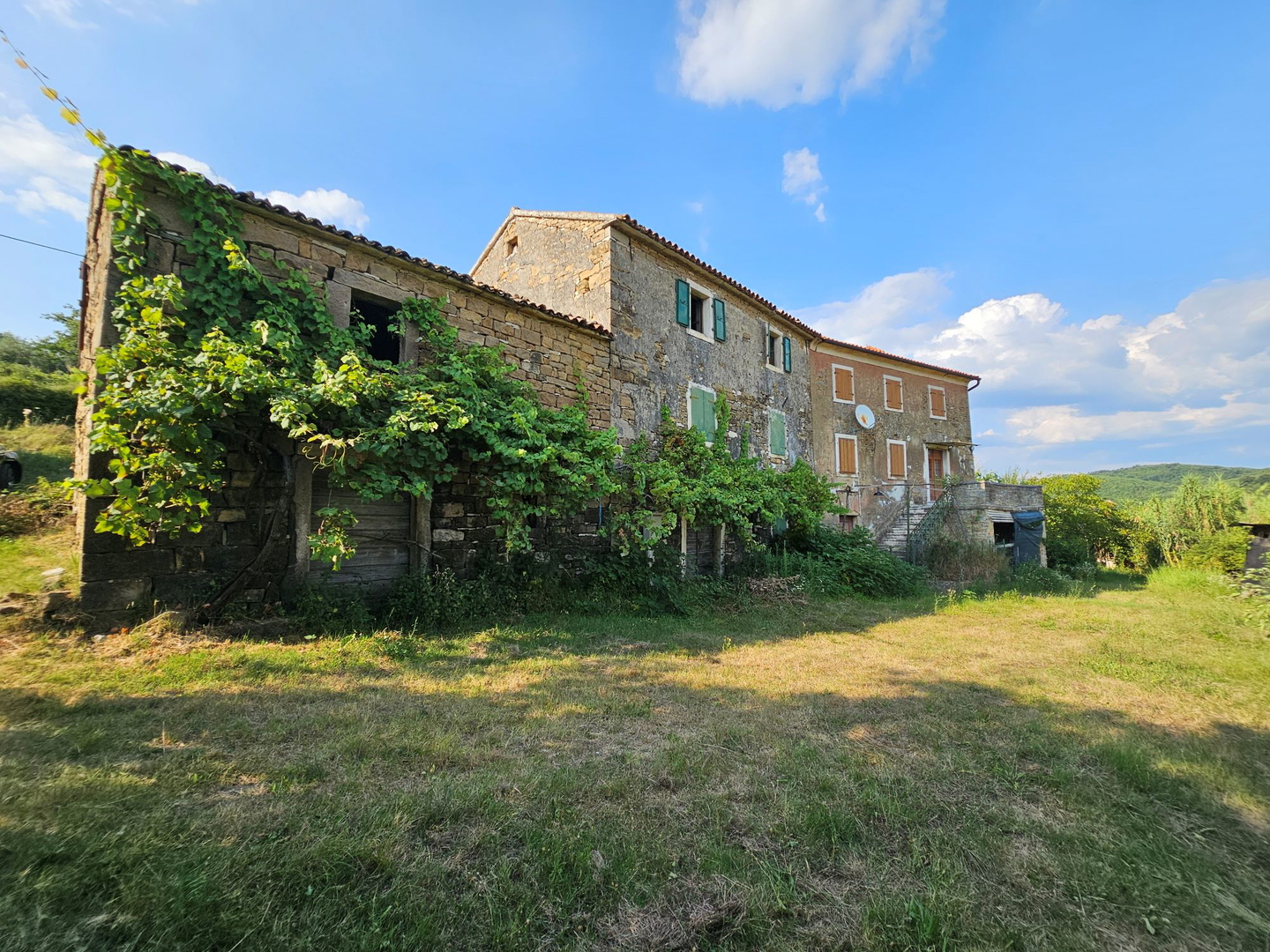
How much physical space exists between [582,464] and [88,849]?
5419 mm

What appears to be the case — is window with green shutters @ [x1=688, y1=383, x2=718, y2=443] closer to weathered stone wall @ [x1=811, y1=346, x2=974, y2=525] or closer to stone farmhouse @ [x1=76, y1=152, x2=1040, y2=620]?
stone farmhouse @ [x1=76, y1=152, x2=1040, y2=620]

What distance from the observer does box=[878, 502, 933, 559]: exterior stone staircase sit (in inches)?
549

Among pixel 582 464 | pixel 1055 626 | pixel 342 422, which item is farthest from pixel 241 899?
pixel 1055 626

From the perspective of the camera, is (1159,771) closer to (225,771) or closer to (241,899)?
(241,899)

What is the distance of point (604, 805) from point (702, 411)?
9.71m

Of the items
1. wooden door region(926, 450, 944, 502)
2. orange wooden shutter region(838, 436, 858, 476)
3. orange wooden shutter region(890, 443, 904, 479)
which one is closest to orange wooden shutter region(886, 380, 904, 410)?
orange wooden shutter region(890, 443, 904, 479)

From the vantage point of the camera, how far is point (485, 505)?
290 inches

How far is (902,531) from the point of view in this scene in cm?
1500

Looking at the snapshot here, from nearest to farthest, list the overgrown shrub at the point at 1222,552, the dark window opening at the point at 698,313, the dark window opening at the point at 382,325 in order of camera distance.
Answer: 1. the dark window opening at the point at 382,325
2. the overgrown shrub at the point at 1222,552
3. the dark window opening at the point at 698,313

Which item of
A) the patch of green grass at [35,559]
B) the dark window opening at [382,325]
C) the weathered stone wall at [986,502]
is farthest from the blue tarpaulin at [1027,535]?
the patch of green grass at [35,559]

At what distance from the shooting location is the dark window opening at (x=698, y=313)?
12.1 meters

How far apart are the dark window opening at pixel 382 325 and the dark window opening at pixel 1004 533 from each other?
1544cm

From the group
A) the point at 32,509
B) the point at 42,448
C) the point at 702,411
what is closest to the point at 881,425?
the point at 702,411

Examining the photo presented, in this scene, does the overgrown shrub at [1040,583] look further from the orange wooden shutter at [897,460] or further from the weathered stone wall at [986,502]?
the orange wooden shutter at [897,460]
